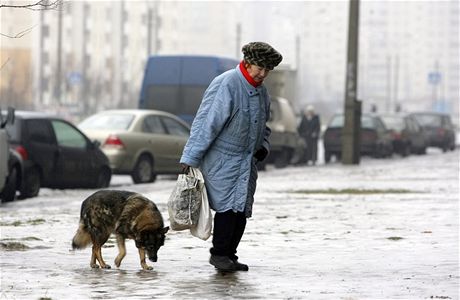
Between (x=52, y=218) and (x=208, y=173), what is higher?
(x=208, y=173)

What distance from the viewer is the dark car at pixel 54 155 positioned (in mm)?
20970

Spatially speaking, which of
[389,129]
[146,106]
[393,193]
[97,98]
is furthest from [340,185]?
[97,98]

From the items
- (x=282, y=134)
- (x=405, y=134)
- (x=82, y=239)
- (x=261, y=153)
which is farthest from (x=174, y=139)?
(x=405, y=134)

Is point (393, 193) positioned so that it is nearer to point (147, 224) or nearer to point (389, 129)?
point (147, 224)

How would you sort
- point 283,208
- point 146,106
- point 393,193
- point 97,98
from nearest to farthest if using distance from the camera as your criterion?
point 283,208 < point 393,193 < point 146,106 < point 97,98

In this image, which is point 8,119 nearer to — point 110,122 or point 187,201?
point 110,122

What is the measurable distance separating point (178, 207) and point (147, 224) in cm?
25

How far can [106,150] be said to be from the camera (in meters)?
24.8

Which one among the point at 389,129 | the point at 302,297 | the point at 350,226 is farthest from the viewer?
the point at 389,129

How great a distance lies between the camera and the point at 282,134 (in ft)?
113

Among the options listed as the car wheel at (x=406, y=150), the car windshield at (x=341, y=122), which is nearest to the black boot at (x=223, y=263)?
the car windshield at (x=341, y=122)

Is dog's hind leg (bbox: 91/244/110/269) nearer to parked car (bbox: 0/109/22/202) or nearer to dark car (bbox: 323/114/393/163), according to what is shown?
parked car (bbox: 0/109/22/202)

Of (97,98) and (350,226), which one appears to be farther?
(97,98)

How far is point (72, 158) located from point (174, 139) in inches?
173
